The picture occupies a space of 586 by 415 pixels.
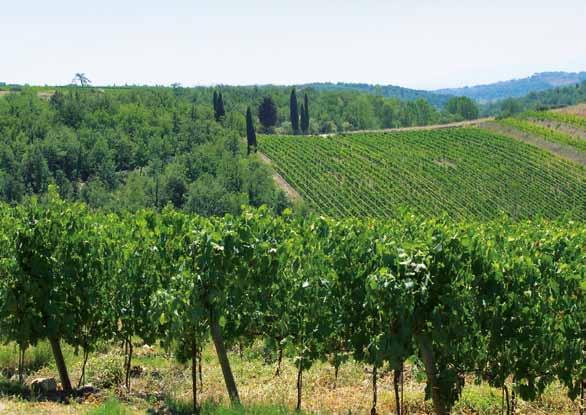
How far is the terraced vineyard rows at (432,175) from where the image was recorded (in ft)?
214

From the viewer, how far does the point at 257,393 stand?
11.4 metres

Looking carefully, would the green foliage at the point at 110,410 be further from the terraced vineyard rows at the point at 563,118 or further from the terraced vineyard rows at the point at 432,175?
the terraced vineyard rows at the point at 563,118

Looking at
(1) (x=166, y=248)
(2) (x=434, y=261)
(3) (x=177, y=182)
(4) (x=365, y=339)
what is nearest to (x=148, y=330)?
(1) (x=166, y=248)

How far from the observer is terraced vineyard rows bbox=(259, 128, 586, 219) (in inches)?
2571

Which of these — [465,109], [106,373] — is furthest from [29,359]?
[465,109]

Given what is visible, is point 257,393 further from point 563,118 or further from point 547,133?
point 563,118

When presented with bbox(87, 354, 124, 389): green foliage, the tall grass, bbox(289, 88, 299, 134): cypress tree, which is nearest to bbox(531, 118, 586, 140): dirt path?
bbox(289, 88, 299, 134): cypress tree

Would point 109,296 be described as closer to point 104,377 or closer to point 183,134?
point 104,377

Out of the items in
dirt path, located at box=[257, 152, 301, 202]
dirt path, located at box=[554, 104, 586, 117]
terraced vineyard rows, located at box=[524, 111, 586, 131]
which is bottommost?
dirt path, located at box=[257, 152, 301, 202]

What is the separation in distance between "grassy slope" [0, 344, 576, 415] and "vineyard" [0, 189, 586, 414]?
51 centimetres

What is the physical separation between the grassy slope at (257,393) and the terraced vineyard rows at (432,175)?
49029mm

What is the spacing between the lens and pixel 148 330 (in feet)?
39.7

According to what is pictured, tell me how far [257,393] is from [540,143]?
87.1 meters

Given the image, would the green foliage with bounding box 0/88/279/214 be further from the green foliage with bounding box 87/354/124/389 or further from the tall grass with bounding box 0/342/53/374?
the green foliage with bounding box 87/354/124/389
